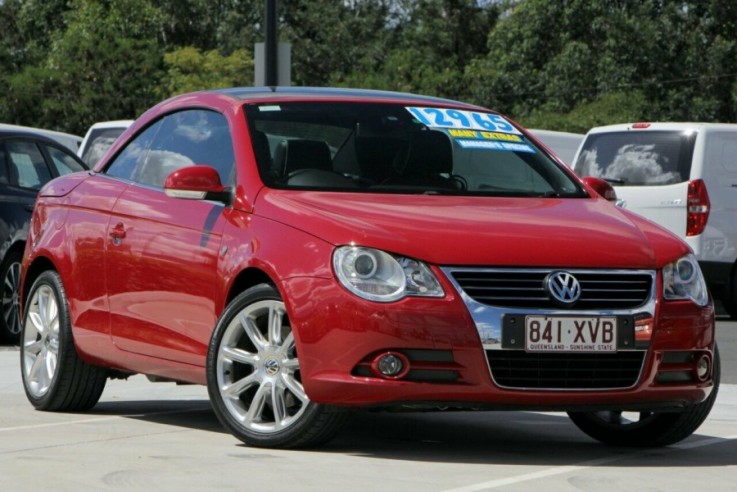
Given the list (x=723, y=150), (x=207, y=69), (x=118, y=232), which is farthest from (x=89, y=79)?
(x=118, y=232)

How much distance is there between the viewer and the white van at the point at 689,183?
16844 mm

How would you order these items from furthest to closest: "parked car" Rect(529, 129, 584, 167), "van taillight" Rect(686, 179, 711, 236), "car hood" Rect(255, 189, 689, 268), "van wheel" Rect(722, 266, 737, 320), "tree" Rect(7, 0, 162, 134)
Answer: "tree" Rect(7, 0, 162, 134) < "parked car" Rect(529, 129, 584, 167) < "van wheel" Rect(722, 266, 737, 320) < "van taillight" Rect(686, 179, 711, 236) < "car hood" Rect(255, 189, 689, 268)

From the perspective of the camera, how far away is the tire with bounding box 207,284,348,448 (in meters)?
6.77

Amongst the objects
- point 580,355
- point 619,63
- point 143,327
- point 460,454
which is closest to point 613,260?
point 580,355

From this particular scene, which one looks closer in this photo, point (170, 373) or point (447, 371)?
point (447, 371)

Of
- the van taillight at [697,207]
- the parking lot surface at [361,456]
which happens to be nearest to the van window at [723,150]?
the van taillight at [697,207]

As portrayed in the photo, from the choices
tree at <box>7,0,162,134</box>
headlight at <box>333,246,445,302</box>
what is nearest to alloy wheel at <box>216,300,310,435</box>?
headlight at <box>333,246,445,302</box>

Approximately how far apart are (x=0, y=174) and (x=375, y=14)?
2223 inches

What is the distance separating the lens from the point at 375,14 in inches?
2734

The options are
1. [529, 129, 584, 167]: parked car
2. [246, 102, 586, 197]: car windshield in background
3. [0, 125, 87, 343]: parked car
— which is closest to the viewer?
[246, 102, 586, 197]: car windshield in background

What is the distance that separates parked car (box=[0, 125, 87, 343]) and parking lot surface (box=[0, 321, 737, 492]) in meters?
4.65

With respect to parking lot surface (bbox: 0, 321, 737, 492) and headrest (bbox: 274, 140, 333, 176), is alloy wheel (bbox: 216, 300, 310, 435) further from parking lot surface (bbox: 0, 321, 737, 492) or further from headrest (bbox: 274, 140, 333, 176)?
headrest (bbox: 274, 140, 333, 176)

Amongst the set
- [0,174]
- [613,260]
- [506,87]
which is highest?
[613,260]

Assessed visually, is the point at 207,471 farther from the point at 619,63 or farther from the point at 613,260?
the point at 619,63
